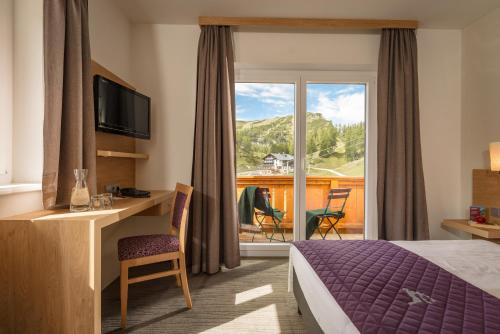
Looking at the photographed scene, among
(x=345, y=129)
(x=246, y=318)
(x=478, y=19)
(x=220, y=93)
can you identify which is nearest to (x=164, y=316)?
(x=246, y=318)

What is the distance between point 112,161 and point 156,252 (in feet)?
3.30

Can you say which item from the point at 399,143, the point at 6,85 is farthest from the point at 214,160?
the point at 399,143

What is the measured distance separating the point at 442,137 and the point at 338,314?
9.17 ft

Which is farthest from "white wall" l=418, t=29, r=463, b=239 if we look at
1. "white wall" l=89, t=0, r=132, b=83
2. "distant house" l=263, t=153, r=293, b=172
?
"white wall" l=89, t=0, r=132, b=83

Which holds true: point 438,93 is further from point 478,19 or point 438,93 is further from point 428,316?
point 428,316

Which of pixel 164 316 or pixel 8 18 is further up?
pixel 8 18

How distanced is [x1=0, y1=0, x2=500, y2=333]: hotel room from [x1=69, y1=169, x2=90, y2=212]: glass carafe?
0.01 meters

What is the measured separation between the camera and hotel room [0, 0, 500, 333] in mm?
1506

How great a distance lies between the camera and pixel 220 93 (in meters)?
2.82

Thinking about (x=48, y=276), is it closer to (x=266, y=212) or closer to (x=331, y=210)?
(x=266, y=212)

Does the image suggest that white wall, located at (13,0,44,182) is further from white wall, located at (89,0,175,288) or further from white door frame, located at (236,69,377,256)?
white door frame, located at (236,69,377,256)

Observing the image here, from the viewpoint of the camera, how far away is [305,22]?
9.27 feet

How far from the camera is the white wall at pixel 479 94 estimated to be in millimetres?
2621

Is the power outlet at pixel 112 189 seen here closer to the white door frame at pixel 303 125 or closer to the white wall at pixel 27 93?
the white wall at pixel 27 93
